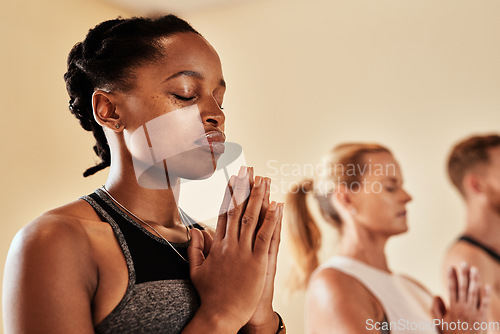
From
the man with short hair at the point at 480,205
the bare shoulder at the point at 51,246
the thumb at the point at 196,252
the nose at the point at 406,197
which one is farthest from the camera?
the nose at the point at 406,197

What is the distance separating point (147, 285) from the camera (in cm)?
48

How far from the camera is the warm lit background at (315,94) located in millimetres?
1370

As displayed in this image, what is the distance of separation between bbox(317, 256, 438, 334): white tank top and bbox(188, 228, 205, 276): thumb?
3.10 ft

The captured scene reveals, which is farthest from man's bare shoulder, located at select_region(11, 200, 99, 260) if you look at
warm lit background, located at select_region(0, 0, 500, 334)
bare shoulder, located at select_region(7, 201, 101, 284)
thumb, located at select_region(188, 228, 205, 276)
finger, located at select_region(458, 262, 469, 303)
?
finger, located at select_region(458, 262, 469, 303)

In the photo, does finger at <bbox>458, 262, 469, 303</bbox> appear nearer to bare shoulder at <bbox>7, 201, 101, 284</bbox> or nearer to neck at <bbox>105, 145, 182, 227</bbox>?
neck at <bbox>105, 145, 182, 227</bbox>

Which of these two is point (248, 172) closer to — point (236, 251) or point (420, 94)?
point (236, 251)

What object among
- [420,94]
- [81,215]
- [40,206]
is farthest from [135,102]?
[420,94]

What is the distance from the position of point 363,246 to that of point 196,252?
3.27ft

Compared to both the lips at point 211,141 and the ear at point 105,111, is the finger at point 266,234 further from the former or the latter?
the ear at point 105,111

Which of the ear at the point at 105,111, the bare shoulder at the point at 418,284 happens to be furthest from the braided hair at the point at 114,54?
the bare shoulder at the point at 418,284

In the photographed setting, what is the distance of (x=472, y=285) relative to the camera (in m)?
1.36

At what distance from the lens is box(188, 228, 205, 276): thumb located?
1.73 ft

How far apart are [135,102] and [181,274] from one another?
0.68 ft

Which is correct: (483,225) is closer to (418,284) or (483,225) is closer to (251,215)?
(418,284)
